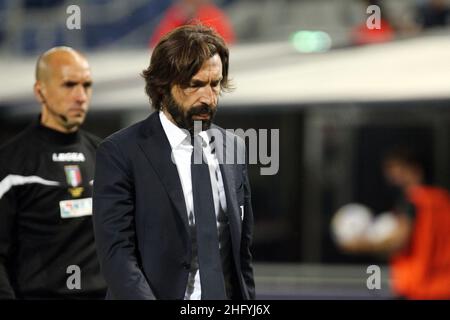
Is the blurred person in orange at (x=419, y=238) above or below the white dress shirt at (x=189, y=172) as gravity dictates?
below

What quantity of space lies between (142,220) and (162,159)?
187 millimetres

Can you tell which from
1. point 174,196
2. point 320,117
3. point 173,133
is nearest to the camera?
point 174,196

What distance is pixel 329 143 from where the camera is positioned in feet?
22.4

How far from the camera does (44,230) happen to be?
3598 millimetres

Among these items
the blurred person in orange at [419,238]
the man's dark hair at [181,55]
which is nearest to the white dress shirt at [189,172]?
the man's dark hair at [181,55]

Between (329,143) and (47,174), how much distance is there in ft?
11.3

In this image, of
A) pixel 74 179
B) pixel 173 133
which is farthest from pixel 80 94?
pixel 173 133

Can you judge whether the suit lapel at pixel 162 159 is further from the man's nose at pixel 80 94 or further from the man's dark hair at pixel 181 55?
the man's nose at pixel 80 94

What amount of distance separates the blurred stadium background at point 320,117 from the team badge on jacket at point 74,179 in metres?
2.60

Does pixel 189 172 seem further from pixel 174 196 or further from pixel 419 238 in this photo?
pixel 419 238

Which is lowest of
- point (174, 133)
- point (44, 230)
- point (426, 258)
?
point (426, 258)

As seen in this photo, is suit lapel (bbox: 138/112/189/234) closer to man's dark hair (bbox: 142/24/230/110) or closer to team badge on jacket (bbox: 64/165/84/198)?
man's dark hair (bbox: 142/24/230/110)

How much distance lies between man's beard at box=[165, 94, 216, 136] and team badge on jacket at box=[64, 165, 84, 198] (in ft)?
2.94

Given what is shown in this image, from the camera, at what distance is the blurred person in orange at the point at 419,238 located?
5727mm
